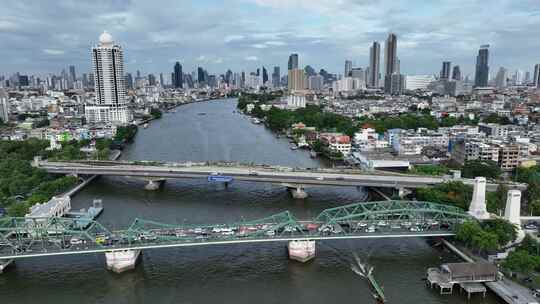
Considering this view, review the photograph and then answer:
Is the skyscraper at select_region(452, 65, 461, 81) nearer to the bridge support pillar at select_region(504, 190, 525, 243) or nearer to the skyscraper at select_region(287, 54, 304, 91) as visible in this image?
the skyscraper at select_region(287, 54, 304, 91)

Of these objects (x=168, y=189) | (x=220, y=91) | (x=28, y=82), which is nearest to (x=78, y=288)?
(x=168, y=189)

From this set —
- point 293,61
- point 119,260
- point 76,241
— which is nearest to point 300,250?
point 119,260

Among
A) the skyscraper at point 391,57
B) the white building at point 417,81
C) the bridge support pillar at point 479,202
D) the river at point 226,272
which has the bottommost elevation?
the river at point 226,272

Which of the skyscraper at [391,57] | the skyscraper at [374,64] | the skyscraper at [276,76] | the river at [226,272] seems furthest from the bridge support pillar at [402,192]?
the skyscraper at [276,76]

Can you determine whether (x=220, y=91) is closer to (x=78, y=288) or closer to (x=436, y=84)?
(x=436, y=84)

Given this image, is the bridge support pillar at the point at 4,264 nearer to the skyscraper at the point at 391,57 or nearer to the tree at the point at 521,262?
the tree at the point at 521,262

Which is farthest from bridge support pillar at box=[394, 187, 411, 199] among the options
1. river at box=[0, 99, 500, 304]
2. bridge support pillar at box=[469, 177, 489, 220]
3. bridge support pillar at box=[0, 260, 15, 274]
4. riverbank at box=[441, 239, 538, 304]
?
bridge support pillar at box=[0, 260, 15, 274]

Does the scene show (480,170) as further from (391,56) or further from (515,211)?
(391,56)
